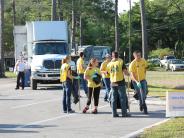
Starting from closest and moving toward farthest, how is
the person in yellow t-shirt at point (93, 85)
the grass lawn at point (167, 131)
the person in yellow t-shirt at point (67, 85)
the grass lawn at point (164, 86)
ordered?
1. the grass lawn at point (167, 131)
2. the person in yellow t-shirt at point (93, 85)
3. the person in yellow t-shirt at point (67, 85)
4. the grass lawn at point (164, 86)

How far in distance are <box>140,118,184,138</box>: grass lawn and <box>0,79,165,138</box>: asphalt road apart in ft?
2.14

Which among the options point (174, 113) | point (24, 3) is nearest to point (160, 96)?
point (174, 113)

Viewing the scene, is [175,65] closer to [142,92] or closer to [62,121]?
[142,92]

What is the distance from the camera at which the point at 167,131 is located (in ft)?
42.8

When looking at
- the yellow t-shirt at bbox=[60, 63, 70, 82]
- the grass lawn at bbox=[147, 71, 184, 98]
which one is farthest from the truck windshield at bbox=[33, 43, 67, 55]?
the yellow t-shirt at bbox=[60, 63, 70, 82]

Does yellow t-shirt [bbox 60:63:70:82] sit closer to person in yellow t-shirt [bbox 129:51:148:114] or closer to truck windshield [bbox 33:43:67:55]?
person in yellow t-shirt [bbox 129:51:148:114]

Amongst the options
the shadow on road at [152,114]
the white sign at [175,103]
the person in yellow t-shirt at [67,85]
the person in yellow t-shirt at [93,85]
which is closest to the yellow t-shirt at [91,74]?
the person in yellow t-shirt at [93,85]

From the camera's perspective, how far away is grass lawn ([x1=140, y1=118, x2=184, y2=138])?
12.5 m

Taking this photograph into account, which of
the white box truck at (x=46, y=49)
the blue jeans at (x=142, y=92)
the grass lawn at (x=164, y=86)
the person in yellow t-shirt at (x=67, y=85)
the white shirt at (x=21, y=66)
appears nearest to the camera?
the blue jeans at (x=142, y=92)

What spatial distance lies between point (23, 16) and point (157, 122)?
74878 mm

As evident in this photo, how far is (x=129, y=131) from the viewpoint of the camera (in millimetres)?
13875

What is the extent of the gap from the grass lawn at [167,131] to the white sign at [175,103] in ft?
3.02

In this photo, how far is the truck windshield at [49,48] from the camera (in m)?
31.0

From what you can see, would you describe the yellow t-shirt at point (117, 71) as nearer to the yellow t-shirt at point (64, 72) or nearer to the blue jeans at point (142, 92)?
the blue jeans at point (142, 92)
